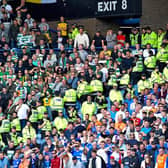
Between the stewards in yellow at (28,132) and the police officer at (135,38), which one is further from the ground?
the police officer at (135,38)

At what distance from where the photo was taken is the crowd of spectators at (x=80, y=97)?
2541cm

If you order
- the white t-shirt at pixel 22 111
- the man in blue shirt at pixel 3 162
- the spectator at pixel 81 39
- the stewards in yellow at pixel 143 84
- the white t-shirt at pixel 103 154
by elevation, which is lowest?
the man in blue shirt at pixel 3 162

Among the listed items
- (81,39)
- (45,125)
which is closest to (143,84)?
(45,125)

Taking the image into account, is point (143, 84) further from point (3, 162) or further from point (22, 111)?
point (3, 162)

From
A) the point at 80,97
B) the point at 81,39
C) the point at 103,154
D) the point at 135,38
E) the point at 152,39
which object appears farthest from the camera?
the point at 81,39

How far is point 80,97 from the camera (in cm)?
2905

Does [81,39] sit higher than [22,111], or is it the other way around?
[81,39]

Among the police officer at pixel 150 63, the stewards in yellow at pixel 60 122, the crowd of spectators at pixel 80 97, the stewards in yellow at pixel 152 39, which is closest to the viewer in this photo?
the crowd of spectators at pixel 80 97

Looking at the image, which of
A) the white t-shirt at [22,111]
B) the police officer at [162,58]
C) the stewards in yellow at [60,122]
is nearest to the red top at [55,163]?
the stewards in yellow at [60,122]

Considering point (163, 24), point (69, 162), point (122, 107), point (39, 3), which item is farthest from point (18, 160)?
point (39, 3)

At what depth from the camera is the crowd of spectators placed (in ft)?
83.4

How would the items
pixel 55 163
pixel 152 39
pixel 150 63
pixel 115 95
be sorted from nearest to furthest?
pixel 55 163, pixel 115 95, pixel 150 63, pixel 152 39

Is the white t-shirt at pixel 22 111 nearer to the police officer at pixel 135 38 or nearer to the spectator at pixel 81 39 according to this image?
the spectator at pixel 81 39

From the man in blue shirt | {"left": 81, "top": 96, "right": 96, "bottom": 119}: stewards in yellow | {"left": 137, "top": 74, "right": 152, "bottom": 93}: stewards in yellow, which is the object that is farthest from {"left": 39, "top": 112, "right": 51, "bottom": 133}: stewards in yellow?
{"left": 137, "top": 74, "right": 152, "bottom": 93}: stewards in yellow
